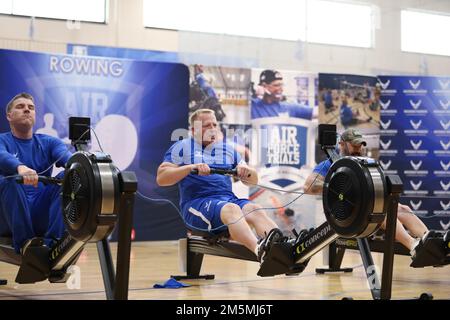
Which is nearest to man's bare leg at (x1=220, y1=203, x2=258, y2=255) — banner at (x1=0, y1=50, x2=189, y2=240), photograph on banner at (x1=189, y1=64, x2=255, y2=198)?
banner at (x1=0, y1=50, x2=189, y2=240)

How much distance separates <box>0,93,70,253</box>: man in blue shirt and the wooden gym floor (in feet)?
1.35

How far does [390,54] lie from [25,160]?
6.22 m

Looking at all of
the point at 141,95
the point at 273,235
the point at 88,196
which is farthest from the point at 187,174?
the point at 141,95

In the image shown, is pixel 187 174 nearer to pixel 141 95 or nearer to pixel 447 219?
pixel 141 95

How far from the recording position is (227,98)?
30.4 feet

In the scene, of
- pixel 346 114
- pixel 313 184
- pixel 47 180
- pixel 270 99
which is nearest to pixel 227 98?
pixel 270 99

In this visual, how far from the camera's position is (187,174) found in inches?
217

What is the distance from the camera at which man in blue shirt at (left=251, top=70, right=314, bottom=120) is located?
9406 millimetres

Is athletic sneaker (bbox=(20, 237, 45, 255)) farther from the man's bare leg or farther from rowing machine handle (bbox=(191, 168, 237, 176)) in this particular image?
the man's bare leg

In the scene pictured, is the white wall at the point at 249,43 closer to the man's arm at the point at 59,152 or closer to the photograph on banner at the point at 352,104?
the photograph on banner at the point at 352,104

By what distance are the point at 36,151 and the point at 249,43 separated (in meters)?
4.70

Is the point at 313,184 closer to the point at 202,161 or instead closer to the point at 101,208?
the point at 202,161

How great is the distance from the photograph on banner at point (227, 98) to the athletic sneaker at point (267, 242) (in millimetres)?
3977

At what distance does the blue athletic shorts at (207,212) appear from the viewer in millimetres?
5682
